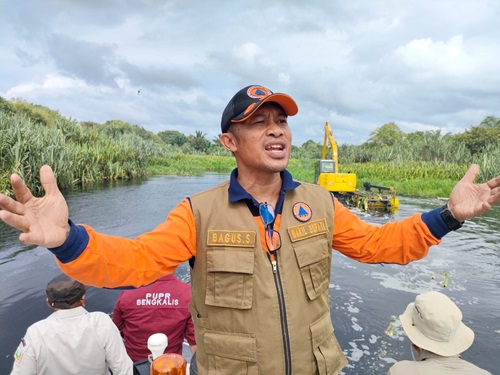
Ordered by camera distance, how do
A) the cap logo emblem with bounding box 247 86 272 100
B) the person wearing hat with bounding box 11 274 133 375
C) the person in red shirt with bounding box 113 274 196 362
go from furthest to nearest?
the person in red shirt with bounding box 113 274 196 362
the person wearing hat with bounding box 11 274 133 375
the cap logo emblem with bounding box 247 86 272 100

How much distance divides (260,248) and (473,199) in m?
1.04

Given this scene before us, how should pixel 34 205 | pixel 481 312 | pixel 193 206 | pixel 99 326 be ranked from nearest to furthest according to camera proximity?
pixel 34 205, pixel 193 206, pixel 99 326, pixel 481 312

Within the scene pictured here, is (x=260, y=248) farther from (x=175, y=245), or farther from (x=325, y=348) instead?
(x=325, y=348)

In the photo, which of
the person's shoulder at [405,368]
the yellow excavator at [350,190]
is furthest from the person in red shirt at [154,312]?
the yellow excavator at [350,190]

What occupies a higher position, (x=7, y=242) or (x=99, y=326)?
(x=99, y=326)

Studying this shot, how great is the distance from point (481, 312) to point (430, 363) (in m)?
4.36

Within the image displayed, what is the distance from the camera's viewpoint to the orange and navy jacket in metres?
1.27

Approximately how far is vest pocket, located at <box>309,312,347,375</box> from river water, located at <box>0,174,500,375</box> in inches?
103

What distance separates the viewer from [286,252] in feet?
5.28

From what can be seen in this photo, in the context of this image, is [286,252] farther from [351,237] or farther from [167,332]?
[167,332]

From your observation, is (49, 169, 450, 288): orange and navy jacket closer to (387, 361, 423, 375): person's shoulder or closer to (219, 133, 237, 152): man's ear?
(219, 133, 237, 152): man's ear

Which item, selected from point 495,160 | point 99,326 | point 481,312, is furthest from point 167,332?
point 495,160

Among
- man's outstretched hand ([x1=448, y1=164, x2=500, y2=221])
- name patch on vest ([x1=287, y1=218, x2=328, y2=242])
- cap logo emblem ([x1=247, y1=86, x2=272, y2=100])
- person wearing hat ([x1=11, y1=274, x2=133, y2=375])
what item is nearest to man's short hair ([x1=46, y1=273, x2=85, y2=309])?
person wearing hat ([x1=11, y1=274, x2=133, y2=375])

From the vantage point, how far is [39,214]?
1.25m
